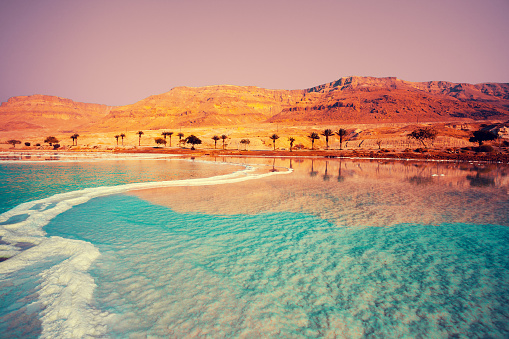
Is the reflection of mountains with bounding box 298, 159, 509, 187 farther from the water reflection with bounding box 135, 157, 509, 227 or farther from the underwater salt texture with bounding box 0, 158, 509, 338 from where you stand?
the underwater salt texture with bounding box 0, 158, 509, 338

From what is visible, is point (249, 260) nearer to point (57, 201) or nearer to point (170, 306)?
point (170, 306)

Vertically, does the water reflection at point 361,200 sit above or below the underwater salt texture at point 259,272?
above

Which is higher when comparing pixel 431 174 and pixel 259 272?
pixel 431 174

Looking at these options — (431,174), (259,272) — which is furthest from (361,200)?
(431,174)

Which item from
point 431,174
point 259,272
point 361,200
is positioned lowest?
point 259,272

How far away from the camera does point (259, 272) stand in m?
7.47

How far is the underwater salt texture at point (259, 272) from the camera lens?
17.5ft

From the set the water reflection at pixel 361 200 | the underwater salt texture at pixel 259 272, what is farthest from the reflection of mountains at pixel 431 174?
the underwater salt texture at pixel 259 272

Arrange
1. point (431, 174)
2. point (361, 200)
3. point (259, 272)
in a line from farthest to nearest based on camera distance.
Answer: point (431, 174) < point (361, 200) < point (259, 272)

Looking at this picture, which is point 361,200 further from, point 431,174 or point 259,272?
point 431,174

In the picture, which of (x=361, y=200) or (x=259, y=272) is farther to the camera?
(x=361, y=200)

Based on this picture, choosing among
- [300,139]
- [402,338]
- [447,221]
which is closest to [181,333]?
[402,338]

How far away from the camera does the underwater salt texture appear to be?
534cm

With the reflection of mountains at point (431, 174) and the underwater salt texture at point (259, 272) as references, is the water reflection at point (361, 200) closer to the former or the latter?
the underwater salt texture at point (259, 272)
